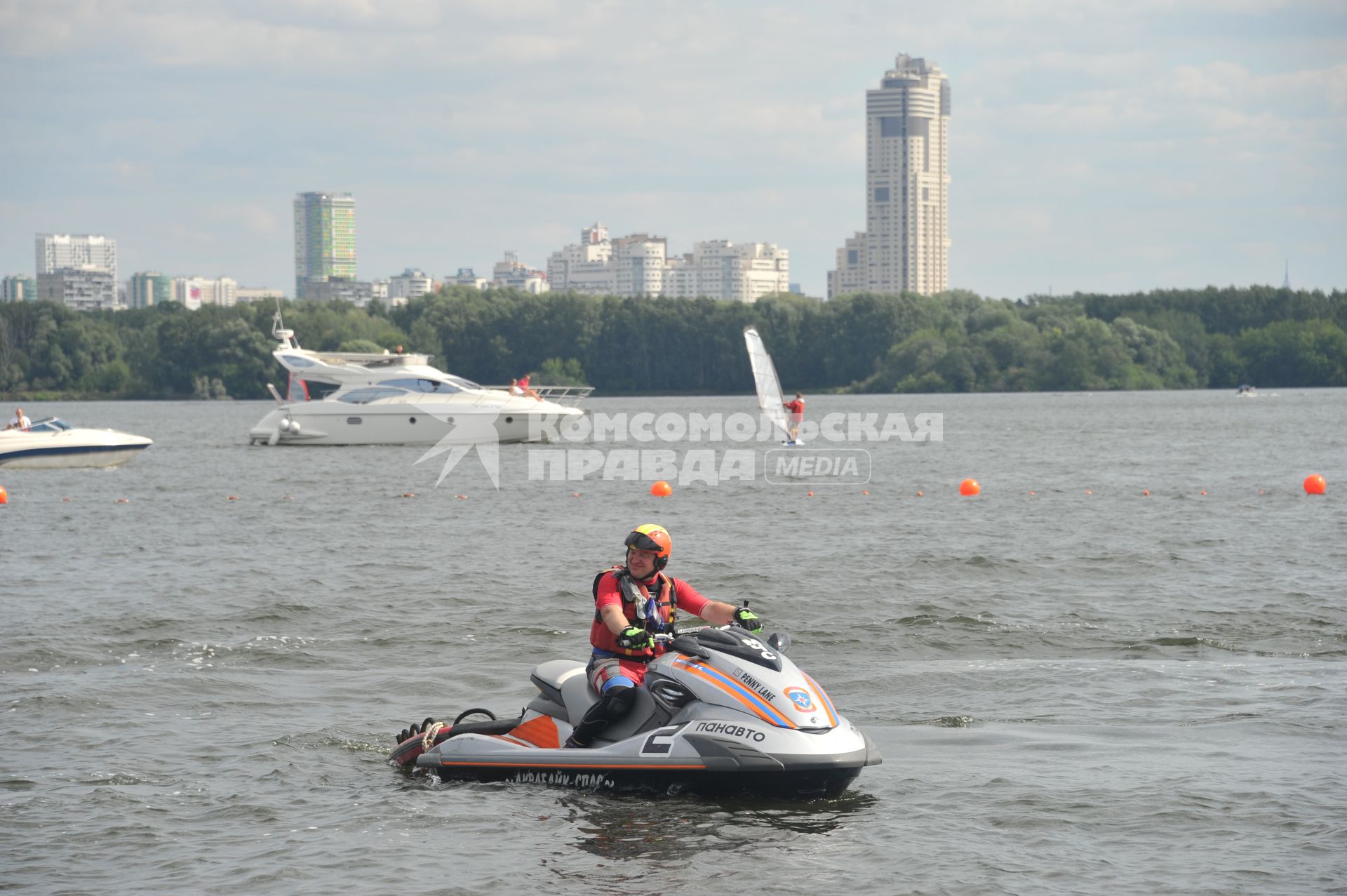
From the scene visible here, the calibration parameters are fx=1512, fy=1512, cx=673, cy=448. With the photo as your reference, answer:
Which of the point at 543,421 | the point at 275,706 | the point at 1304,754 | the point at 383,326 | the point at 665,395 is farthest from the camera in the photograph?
the point at 665,395

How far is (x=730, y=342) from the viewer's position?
138375 millimetres

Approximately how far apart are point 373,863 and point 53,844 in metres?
2.08

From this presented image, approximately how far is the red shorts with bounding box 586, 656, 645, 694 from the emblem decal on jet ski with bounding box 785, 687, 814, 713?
1.01m

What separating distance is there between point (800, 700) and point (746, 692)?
1.07 ft

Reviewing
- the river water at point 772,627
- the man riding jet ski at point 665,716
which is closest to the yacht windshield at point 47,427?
the river water at point 772,627

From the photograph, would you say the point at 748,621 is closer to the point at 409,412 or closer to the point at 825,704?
the point at 825,704

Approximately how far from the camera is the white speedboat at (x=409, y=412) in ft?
167

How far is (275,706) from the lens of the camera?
12.8 meters

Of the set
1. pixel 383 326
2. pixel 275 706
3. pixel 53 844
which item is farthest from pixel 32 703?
pixel 383 326

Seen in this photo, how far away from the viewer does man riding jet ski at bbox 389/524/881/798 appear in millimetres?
9000

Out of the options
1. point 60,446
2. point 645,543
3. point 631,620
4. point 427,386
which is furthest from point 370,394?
point 645,543

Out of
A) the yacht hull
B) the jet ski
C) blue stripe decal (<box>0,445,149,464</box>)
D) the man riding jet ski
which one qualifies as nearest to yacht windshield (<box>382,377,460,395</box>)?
the yacht hull

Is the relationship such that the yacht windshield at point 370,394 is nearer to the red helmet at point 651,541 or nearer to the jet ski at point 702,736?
the jet ski at point 702,736

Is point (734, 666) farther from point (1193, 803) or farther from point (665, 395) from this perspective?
point (665, 395)
